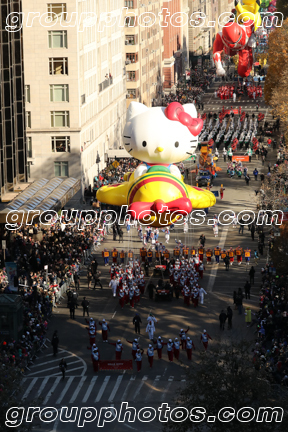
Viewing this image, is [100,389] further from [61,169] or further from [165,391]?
[61,169]

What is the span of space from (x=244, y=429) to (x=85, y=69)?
193 feet

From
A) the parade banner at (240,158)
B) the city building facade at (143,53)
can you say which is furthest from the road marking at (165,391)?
the city building facade at (143,53)

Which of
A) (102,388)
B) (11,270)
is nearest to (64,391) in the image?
(102,388)

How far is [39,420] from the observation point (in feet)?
116

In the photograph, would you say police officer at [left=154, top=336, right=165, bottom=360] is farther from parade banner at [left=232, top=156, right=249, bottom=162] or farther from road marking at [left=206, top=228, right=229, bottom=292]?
parade banner at [left=232, top=156, right=249, bottom=162]

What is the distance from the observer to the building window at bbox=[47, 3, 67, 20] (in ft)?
258

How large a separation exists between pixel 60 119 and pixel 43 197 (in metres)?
17.3

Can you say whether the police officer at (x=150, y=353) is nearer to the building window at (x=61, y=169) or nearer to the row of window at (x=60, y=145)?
the building window at (x=61, y=169)

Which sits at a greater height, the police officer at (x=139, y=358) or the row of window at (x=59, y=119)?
the row of window at (x=59, y=119)

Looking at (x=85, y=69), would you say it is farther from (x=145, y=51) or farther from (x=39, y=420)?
(x=39, y=420)

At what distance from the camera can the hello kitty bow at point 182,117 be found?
125 feet

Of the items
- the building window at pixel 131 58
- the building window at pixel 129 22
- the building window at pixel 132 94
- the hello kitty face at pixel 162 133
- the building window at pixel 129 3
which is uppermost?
the building window at pixel 129 3

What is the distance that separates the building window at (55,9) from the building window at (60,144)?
1004 centimetres

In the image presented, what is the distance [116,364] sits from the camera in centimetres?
4262
